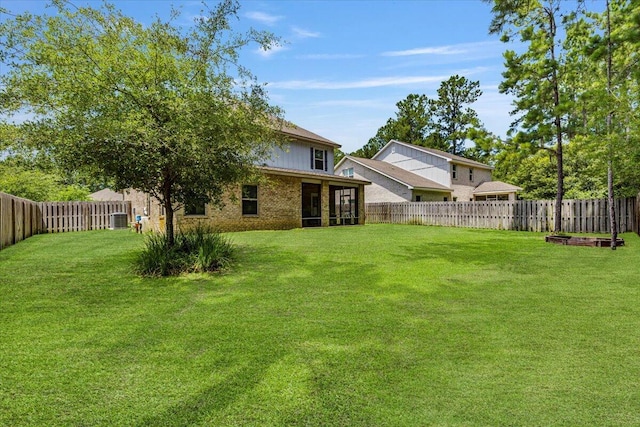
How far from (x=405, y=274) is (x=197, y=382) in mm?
4826

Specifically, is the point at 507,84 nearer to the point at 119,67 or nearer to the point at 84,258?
the point at 119,67

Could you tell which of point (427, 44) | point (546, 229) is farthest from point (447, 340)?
point (546, 229)

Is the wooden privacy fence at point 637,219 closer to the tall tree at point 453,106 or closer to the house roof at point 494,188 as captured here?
the house roof at point 494,188

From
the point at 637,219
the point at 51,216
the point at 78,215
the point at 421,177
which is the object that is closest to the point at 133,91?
the point at 51,216

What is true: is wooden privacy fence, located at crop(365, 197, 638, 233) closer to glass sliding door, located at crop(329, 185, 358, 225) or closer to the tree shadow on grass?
glass sliding door, located at crop(329, 185, 358, 225)

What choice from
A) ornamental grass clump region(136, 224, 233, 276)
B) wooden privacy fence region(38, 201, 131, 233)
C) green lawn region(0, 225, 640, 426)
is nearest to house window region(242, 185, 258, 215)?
wooden privacy fence region(38, 201, 131, 233)

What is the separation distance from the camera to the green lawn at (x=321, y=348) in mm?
2369

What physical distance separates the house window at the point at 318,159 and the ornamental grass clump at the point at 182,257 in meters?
13.1

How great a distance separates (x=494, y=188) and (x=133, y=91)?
1196 inches

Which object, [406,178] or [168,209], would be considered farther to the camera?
[406,178]

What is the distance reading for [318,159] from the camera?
2092cm

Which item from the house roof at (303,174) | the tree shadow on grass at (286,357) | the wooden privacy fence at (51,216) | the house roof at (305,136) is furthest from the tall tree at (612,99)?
the wooden privacy fence at (51,216)

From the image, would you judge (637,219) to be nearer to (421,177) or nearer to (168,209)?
(168,209)

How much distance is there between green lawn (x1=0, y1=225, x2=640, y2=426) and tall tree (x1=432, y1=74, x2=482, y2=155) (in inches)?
1712
